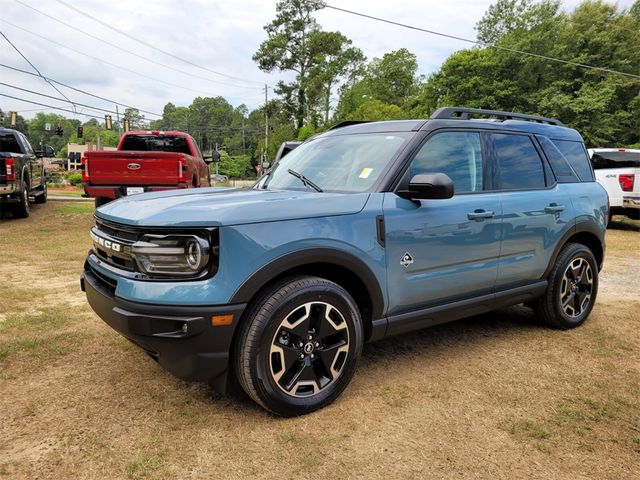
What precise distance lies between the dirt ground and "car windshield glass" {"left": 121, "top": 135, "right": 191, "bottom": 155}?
23.8 ft

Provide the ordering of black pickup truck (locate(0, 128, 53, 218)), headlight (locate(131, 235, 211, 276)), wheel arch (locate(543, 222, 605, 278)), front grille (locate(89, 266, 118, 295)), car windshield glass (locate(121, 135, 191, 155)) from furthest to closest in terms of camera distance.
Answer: car windshield glass (locate(121, 135, 191, 155)) < black pickup truck (locate(0, 128, 53, 218)) < wheel arch (locate(543, 222, 605, 278)) < front grille (locate(89, 266, 118, 295)) < headlight (locate(131, 235, 211, 276))

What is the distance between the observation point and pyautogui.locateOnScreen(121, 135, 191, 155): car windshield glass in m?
10.9

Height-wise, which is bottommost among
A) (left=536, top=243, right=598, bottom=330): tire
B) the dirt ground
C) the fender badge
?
the dirt ground

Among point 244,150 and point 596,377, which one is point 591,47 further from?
point 244,150

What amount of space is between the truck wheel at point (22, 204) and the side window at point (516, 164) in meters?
10.6

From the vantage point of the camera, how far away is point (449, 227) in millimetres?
3238

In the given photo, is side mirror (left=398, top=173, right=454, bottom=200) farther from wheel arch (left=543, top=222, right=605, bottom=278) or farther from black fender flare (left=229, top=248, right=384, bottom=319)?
wheel arch (left=543, top=222, right=605, bottom=278)

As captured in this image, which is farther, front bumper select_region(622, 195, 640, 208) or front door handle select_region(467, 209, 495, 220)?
front bumper select_region(622, 195, 640, 208)

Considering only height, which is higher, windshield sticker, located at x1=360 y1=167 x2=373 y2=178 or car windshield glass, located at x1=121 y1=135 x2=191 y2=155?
car windshield glass, located at x1=121 y1=135 x2=191 y2=155

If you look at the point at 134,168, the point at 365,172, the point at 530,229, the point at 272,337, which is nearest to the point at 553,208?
the point at 530,229

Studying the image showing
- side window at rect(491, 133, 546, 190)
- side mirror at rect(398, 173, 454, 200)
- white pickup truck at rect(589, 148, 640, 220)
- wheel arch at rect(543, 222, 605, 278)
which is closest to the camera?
side mirror at rect(398, 173, 454, 200)

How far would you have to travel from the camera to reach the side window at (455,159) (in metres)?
3.31

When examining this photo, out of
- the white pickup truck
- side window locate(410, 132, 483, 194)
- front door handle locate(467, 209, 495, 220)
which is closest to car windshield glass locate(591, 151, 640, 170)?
the white pickup truck

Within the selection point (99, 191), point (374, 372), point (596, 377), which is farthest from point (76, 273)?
point (596, 377)
